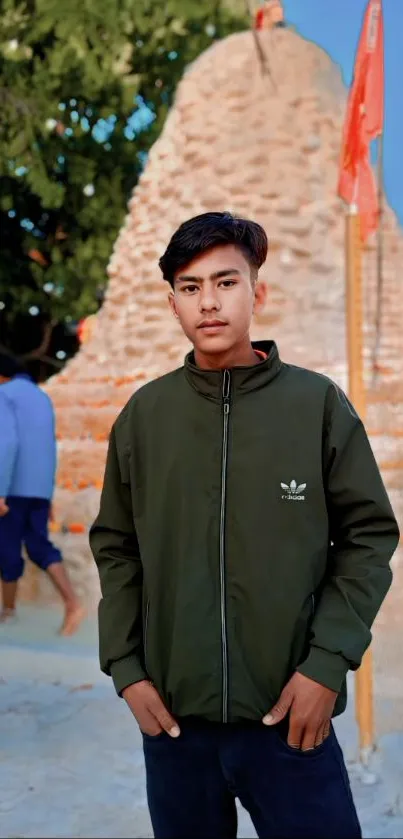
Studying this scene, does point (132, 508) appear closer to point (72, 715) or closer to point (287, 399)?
point (287, 399)

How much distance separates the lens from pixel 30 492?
3900 millimetres

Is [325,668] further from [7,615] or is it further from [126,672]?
[7,615]

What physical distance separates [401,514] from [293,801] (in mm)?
3164

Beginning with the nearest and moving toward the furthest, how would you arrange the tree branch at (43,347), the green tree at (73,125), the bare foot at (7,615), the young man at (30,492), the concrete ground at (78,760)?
the concrete ground at (78,760) < the young man at (30,492) < the bare foot at (7,615) < the green tree at (73,125) < the tree branch at (43,347)

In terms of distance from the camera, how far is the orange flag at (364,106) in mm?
2639

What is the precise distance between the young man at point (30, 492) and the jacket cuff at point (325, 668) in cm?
286

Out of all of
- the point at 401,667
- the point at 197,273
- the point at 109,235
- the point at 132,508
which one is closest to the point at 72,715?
the point at 401,667

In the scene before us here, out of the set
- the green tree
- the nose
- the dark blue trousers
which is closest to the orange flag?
the nose

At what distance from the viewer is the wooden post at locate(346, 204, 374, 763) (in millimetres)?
2459

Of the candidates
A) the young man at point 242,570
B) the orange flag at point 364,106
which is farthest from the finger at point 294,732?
the orange flag at point 364,106

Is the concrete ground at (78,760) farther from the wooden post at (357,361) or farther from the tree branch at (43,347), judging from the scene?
the tree branch at (43,347)

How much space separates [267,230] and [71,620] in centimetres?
207

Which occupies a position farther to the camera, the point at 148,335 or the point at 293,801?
the point at 148,335

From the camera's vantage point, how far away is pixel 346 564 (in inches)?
45.0
